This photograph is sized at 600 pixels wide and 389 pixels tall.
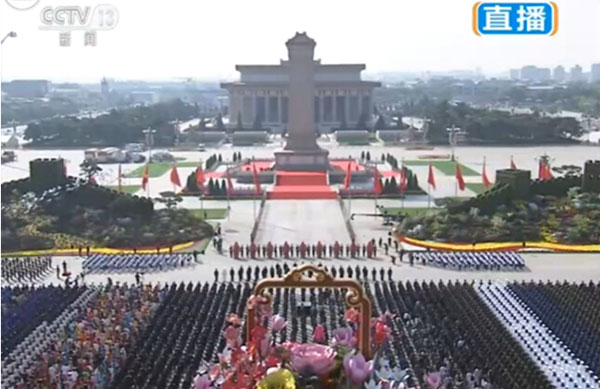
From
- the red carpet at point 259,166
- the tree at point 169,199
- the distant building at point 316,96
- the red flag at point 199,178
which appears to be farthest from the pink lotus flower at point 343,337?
the distant building at point 316,96

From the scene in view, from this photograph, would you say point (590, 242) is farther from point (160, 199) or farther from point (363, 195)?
point (160, 199)

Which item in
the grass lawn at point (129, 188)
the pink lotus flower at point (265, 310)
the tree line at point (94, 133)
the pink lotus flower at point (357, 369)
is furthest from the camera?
the tree line at point (94, 133)

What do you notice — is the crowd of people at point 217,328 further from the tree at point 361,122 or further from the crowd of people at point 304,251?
the tree at point 361,122

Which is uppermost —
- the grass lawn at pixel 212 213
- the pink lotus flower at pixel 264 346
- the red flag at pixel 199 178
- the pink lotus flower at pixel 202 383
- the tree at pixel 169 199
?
the pink lotus flower at pixel 264 346

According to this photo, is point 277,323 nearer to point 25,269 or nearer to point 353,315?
point 353,315

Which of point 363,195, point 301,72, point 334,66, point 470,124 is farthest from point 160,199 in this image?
point 334,66

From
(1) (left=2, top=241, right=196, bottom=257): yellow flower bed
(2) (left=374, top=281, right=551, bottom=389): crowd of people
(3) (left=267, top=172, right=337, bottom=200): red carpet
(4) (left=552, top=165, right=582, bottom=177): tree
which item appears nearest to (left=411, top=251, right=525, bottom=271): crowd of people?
(2) (left=374, top=281, right=551, bottom=389): crowd of people
